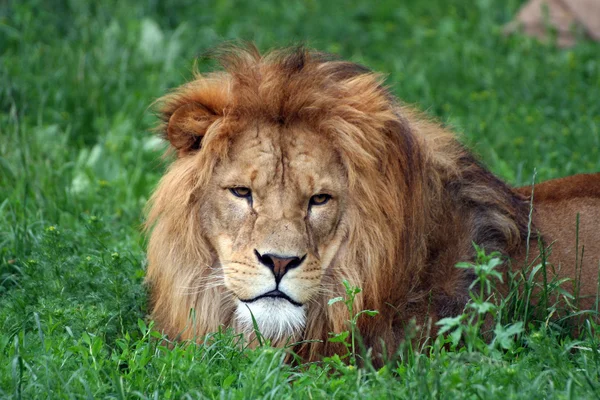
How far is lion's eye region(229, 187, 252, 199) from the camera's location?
3.75m

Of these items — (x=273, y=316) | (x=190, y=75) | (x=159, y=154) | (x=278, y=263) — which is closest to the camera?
(x=278, y=263)

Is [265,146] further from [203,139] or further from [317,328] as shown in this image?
[317,328]

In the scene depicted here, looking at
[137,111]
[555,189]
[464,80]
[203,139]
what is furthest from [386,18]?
[203,139]

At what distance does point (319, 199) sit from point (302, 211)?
0.34ft

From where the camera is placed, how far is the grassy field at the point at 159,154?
3.41m

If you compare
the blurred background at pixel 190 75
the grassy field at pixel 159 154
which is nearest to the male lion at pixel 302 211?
the grassy field at pixel 159 154

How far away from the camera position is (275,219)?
3639 millimetres

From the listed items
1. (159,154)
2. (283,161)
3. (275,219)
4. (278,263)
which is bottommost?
(159,154)

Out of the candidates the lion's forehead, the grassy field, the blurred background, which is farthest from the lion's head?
the blurred background

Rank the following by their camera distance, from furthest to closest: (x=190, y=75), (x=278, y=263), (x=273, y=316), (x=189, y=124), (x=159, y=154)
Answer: (x=190, y=75) → (x=159, y=154) → (x=189, y=124) → (x=273, y=316) → (x=278, y=263)

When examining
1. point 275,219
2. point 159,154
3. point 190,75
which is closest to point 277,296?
A: point 275,219

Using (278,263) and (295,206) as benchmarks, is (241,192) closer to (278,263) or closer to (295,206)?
(295,206)

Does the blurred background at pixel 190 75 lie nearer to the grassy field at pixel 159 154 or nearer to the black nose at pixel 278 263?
the grassy field at pixel 159 154

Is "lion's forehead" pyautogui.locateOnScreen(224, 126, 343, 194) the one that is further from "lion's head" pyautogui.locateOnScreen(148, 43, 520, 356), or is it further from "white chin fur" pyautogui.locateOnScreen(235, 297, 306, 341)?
"white chin fur" pyautogui.locateOnScreen(235, 297, 306, 341)
